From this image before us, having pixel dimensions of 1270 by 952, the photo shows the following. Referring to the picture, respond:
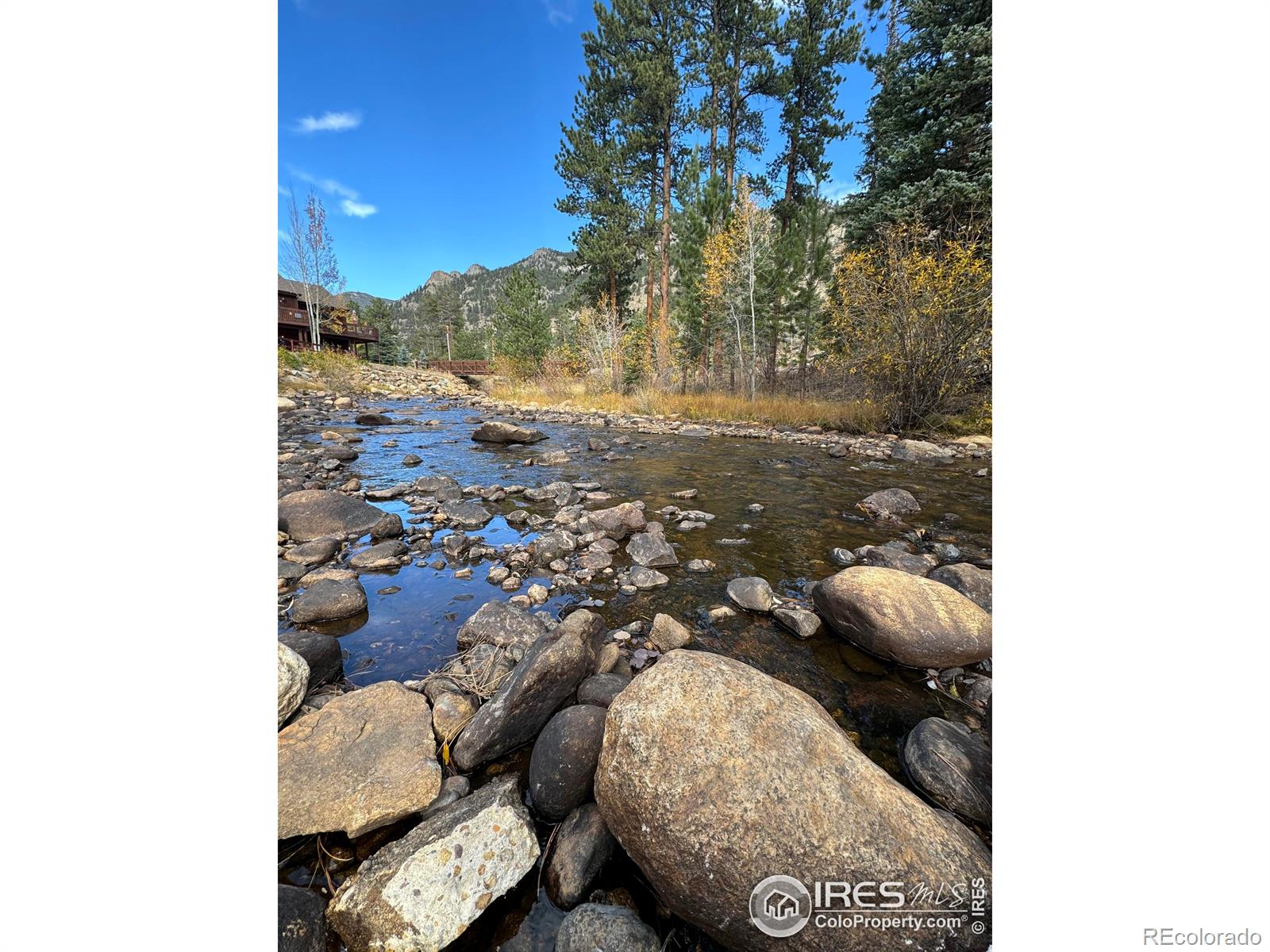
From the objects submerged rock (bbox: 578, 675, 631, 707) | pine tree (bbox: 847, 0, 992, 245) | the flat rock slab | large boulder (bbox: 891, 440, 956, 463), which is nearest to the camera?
submerged rock (bbox: 578, 675, 631, 707)

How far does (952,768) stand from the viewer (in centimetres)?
155

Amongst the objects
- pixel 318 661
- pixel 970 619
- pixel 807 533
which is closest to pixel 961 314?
pixel 807 533

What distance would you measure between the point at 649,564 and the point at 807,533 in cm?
176

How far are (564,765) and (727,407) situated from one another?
1268 centimetres

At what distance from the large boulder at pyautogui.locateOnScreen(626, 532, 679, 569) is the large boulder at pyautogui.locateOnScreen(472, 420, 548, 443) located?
6695 mm

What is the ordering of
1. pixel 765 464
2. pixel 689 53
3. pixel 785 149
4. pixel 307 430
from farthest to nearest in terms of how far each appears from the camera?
1. pixel 785 149
2. pixel 689 53
3. pixel 307 430
4. pixel 765 464

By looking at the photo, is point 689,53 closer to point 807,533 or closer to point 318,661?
point 807,533

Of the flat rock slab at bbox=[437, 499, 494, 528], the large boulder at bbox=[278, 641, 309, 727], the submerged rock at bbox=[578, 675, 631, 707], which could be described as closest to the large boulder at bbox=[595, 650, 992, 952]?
the submerged rock at bbox=[578, 675, 631, 707]

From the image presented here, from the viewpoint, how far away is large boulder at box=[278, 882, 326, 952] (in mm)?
1086

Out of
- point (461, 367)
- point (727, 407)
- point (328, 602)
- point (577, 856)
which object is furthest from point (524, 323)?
point (577, 856)

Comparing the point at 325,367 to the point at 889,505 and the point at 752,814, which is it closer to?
the point at 889,505

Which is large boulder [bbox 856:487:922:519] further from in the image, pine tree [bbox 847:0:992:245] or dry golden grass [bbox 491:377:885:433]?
pine tree [bbox 847:0:992:245]

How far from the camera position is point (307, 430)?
10.4 metres
